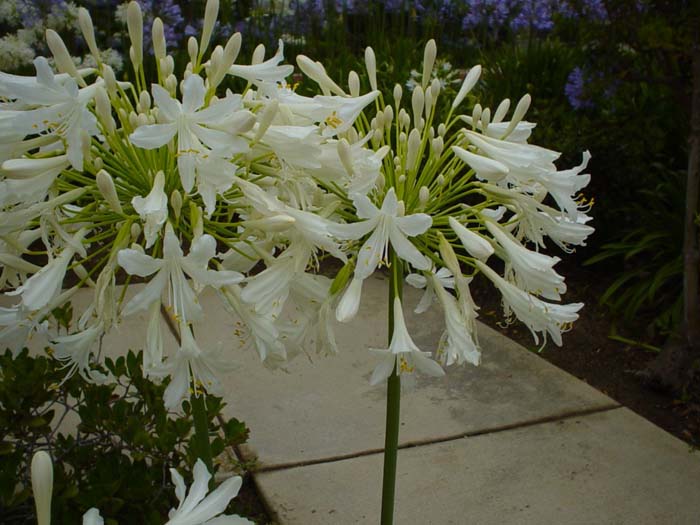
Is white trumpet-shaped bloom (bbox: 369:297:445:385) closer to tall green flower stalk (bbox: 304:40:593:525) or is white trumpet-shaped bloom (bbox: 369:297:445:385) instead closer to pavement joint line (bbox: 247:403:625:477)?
tall green flower stalk (bbox: 304:40:593:525)

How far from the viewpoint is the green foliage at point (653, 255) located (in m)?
5.18

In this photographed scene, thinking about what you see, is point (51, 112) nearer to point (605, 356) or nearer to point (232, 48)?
point (232, 48)

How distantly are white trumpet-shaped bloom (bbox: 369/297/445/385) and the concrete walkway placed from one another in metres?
1.67

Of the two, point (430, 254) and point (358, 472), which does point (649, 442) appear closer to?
point (358, 472)

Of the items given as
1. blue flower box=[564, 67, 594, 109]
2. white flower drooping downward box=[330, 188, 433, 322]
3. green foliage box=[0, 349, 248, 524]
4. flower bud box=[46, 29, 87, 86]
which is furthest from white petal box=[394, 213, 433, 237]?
blue flower box=[564, 67, 594, 109]

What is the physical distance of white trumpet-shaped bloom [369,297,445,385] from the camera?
1838 millimetres

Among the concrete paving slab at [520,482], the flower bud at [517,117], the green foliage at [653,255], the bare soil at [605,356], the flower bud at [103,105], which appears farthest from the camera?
the green foliage at [653,255]

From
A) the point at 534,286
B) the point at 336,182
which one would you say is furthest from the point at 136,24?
the point at 534,286

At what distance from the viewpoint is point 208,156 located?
1.57 meters

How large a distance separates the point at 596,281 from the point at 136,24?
467 centimetres

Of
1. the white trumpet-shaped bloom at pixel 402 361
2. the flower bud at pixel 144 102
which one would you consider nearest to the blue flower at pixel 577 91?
the white trumpet-shaped bloom at pixel 402 361

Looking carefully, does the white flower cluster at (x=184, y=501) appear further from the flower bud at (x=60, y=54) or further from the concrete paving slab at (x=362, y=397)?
the concrete paving slab at (x=362, y=397)

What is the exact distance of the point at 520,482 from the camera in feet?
11.9

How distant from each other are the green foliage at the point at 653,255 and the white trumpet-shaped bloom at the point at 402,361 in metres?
Result: 3.50
